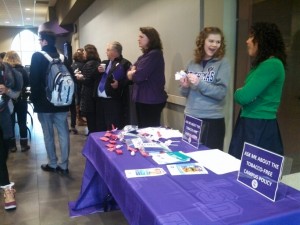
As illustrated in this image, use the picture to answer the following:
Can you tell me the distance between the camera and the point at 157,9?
11.3ft

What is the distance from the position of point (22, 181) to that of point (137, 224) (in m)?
2.22

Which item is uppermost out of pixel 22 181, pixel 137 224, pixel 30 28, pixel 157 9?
pixel 30 28

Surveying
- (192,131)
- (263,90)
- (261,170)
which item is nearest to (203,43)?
(263,90)

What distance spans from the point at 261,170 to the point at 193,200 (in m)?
0.28

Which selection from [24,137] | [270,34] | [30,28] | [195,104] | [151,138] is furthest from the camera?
[30,28]

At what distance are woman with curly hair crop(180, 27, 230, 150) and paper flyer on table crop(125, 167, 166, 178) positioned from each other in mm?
675

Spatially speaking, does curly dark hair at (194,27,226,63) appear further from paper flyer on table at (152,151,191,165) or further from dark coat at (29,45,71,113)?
dark coat at (29,45,71,113)

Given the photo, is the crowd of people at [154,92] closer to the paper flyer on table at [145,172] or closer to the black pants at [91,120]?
the black pants at [91,120]

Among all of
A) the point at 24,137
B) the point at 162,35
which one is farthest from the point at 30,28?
the point at 162,35

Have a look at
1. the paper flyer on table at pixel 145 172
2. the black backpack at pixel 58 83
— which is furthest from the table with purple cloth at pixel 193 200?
the black backpack at pixel 58 83

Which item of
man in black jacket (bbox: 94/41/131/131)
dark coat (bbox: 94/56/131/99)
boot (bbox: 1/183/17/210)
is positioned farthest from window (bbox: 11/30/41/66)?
boot (bbox: 1/183/17/210)

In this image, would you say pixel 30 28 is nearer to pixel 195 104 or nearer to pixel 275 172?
pixel 195 104

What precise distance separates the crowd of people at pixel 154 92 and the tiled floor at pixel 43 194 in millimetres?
136

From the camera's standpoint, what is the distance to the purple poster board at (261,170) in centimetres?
106
